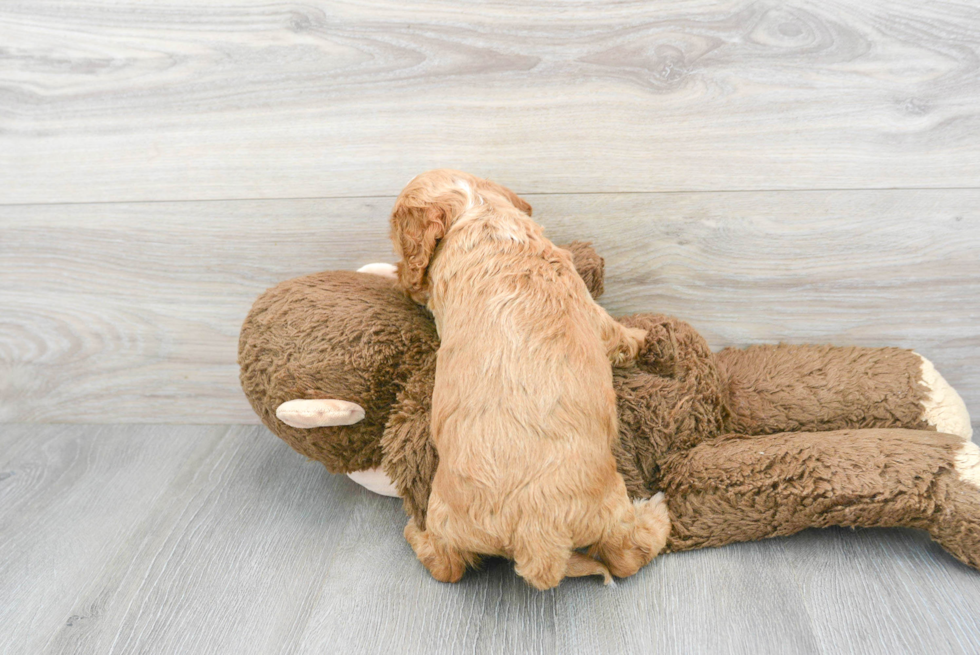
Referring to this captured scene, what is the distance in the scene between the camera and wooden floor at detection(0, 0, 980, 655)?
987mm

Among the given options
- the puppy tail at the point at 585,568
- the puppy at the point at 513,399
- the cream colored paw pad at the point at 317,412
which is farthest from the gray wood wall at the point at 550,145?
the puppy tail at the point at 585,568

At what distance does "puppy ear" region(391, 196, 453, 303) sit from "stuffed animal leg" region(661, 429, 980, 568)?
1.61 ft

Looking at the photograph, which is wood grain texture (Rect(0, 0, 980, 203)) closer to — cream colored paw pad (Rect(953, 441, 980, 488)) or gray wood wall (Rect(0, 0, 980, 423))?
gray wood wall (Rect(0, 0, 980, 423))

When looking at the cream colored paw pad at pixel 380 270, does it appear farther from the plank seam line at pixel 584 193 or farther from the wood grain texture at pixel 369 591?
the wood grain texture at pixel 369 591

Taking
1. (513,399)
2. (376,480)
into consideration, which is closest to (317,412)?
(376,480)

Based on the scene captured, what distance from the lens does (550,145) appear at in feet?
3.84

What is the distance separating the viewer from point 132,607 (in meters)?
1.04

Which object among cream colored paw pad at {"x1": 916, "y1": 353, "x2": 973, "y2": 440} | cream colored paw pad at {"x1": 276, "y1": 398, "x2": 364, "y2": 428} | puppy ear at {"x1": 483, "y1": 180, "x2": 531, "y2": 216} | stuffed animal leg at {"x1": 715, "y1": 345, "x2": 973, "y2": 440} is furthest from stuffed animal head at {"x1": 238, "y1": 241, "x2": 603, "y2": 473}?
cream colored paw pad at {"x1": 916, "y1": 353, "x2": 973, "y2": 440}

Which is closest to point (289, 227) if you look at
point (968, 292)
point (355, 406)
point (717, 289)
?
point (355, 406)

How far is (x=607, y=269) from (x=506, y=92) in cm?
36

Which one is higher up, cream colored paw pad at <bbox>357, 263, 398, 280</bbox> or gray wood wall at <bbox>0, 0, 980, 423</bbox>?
gray wood wall at <bbox>0, 0, 980, 423</bbox>

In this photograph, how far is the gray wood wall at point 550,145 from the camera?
111cm

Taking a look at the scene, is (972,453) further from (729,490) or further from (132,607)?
(132,607)

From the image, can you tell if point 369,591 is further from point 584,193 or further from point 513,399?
point 584,193
